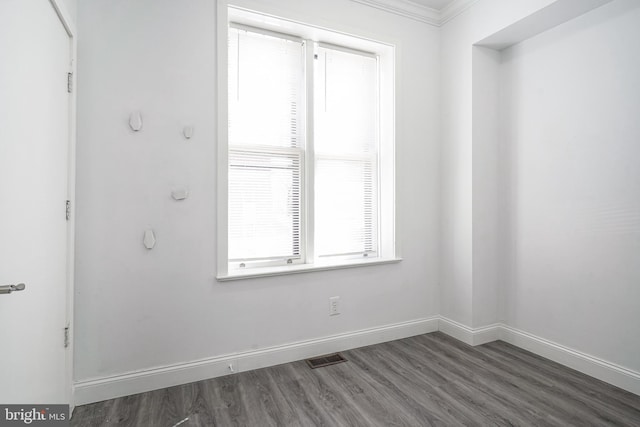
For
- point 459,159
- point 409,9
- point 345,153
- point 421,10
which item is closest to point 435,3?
point 421,10

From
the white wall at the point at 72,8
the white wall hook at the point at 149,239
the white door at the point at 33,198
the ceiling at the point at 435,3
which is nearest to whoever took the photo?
the white door at the point at 33,198

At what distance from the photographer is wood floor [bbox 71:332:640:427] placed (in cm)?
183

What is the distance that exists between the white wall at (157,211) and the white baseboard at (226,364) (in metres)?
0.05

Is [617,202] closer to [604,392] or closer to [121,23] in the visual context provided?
[604,392]

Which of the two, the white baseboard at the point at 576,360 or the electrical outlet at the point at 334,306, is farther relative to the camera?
the electrical outlet at the point at 334,306

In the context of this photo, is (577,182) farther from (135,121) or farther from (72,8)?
(72,8)

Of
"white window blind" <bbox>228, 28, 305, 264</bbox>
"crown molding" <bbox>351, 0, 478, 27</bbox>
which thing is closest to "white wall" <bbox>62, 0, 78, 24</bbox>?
"white window blind" <bbox>228, 28, 305, 264</bbox>

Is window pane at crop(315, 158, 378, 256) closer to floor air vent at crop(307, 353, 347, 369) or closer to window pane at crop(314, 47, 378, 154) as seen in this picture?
window pane at crop(314, 47, 378, 154)

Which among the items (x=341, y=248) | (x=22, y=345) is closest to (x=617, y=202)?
(x=341, y=248)

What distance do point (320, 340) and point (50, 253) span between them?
6.11 ft

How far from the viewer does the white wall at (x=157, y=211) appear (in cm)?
199

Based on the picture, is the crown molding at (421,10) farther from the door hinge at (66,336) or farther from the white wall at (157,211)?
the door hinge at (66,336)

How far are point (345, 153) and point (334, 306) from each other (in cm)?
133

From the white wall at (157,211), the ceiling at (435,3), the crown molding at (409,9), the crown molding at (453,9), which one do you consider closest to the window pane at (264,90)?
the white wall at (157,211)
